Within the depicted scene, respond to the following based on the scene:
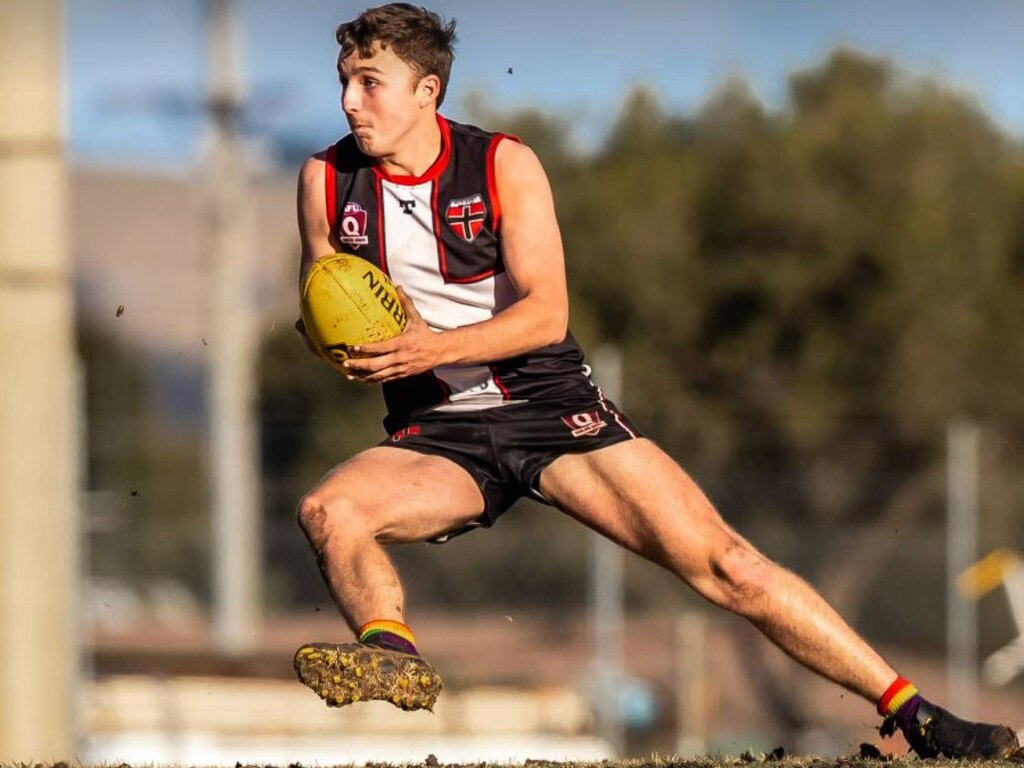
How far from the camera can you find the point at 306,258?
6500mm

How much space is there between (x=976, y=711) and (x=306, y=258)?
42.2 feet

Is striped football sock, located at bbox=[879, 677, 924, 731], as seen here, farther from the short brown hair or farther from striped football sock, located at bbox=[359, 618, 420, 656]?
the short brown hair

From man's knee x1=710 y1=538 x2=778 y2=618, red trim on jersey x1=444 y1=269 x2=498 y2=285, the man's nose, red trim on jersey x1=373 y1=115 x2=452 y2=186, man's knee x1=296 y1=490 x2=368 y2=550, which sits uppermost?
the man's nose

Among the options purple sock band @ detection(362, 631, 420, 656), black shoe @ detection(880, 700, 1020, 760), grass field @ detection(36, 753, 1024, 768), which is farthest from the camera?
black shoe @ detection(880, 700, 1020, 760)

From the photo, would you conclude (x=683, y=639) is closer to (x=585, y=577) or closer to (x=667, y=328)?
(x=585, y=577)

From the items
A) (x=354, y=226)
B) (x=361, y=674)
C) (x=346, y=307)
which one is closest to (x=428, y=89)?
(x=354, y=226)

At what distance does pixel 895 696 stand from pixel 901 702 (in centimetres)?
3

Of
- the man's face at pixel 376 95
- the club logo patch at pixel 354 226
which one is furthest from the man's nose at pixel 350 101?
the club logo patch at pixel 354 226

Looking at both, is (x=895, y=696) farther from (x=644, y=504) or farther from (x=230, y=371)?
(x=230, y=371)

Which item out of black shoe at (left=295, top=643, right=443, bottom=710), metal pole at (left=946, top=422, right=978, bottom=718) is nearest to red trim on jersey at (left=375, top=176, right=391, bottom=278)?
black shoe at (left=295, top=643, right=443, bottom=710)

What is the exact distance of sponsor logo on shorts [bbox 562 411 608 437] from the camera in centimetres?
652

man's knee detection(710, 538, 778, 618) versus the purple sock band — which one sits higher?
man's knee detection(710, 538, 778, 618)

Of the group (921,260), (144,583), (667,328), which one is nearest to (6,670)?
(144,583)

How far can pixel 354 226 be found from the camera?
645 cm
